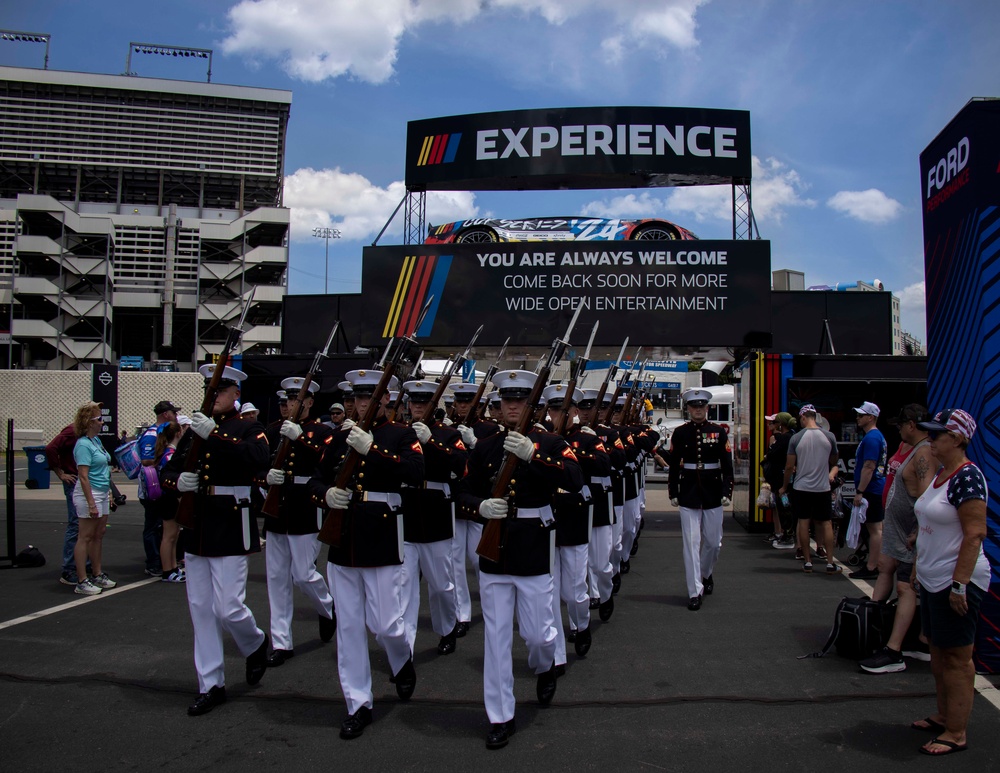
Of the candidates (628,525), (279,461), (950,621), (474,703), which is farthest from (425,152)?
→ (950,621)

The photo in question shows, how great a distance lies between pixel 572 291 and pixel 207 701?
29.0 feet

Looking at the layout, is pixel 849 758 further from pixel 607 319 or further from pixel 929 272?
pixel 607 319

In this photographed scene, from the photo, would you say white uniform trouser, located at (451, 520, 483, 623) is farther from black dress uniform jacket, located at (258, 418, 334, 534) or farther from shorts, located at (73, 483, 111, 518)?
shorts, located at (73, 483, 111, 518)

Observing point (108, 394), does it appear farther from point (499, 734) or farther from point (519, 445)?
point (499, 734)

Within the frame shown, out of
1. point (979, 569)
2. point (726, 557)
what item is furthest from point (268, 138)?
point (979, 569)

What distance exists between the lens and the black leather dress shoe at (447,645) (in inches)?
239

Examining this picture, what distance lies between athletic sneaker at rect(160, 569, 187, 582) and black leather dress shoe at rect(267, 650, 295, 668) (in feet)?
10.5

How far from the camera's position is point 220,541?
16.3 ft

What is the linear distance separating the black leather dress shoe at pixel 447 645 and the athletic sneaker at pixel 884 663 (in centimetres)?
296

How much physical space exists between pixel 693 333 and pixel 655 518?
4097 mm

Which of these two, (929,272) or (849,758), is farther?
(929,272)

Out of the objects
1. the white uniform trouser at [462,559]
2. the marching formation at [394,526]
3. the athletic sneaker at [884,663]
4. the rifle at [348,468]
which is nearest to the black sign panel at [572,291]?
the white uniform trouser at [462,559]

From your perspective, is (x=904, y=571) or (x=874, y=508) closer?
(x=904, y=571)

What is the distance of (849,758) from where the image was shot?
4.11 m
